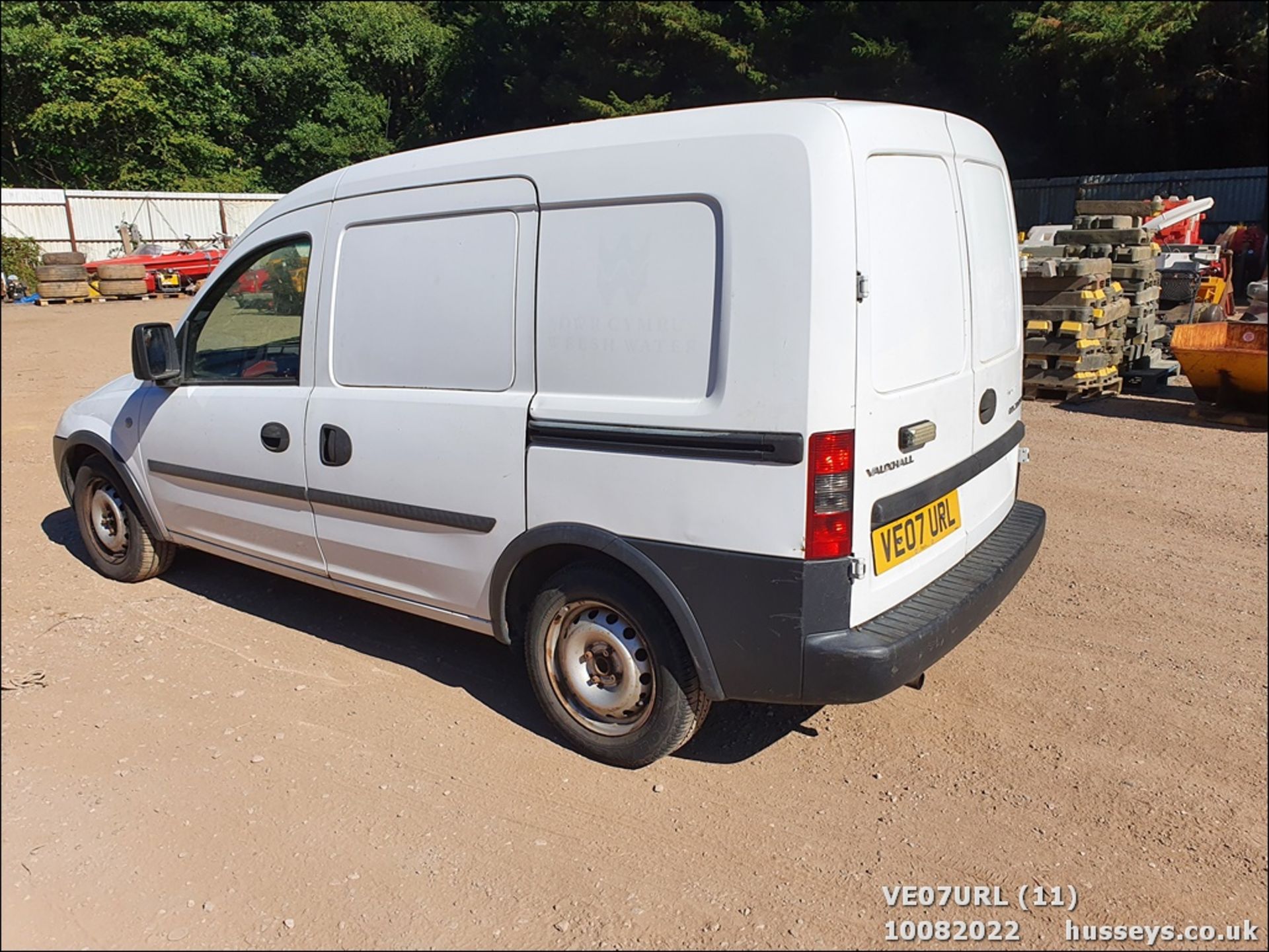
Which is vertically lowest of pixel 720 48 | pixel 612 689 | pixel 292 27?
pixel 612 689

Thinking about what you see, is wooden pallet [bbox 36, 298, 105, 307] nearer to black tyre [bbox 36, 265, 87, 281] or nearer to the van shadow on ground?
black tyre [bbox 36, 265, 87, 281]

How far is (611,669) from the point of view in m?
3.54

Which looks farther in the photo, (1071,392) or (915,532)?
(1071,392)

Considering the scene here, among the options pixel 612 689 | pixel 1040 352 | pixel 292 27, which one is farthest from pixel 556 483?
pixel 292 27

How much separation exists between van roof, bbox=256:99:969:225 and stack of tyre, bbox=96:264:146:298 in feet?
68.1

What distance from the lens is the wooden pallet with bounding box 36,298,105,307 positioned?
69.3 ft

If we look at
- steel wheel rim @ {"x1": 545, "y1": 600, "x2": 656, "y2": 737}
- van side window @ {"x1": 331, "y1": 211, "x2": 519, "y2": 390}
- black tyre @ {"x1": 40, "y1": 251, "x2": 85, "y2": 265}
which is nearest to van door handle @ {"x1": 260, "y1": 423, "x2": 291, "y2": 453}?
van side window @ {"x1": 331, "y1": 211, "x2": 519, "y2": 390}

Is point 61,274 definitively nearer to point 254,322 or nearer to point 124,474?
point 124,474

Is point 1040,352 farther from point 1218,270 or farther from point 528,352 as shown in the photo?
point 528,352

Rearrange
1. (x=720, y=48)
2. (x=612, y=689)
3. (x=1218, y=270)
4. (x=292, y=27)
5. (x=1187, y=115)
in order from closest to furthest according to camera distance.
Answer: (x=612, y=689)
(x=1218, y=270)
(x=1187, y=115)
(x=720, y=48)
(x=292, y=27)

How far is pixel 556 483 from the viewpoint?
3400 mm

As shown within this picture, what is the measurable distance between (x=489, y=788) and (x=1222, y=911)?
7.41 feet

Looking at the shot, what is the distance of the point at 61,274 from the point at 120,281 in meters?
1.38

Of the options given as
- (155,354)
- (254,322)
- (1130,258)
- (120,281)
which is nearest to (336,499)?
(254,322)
